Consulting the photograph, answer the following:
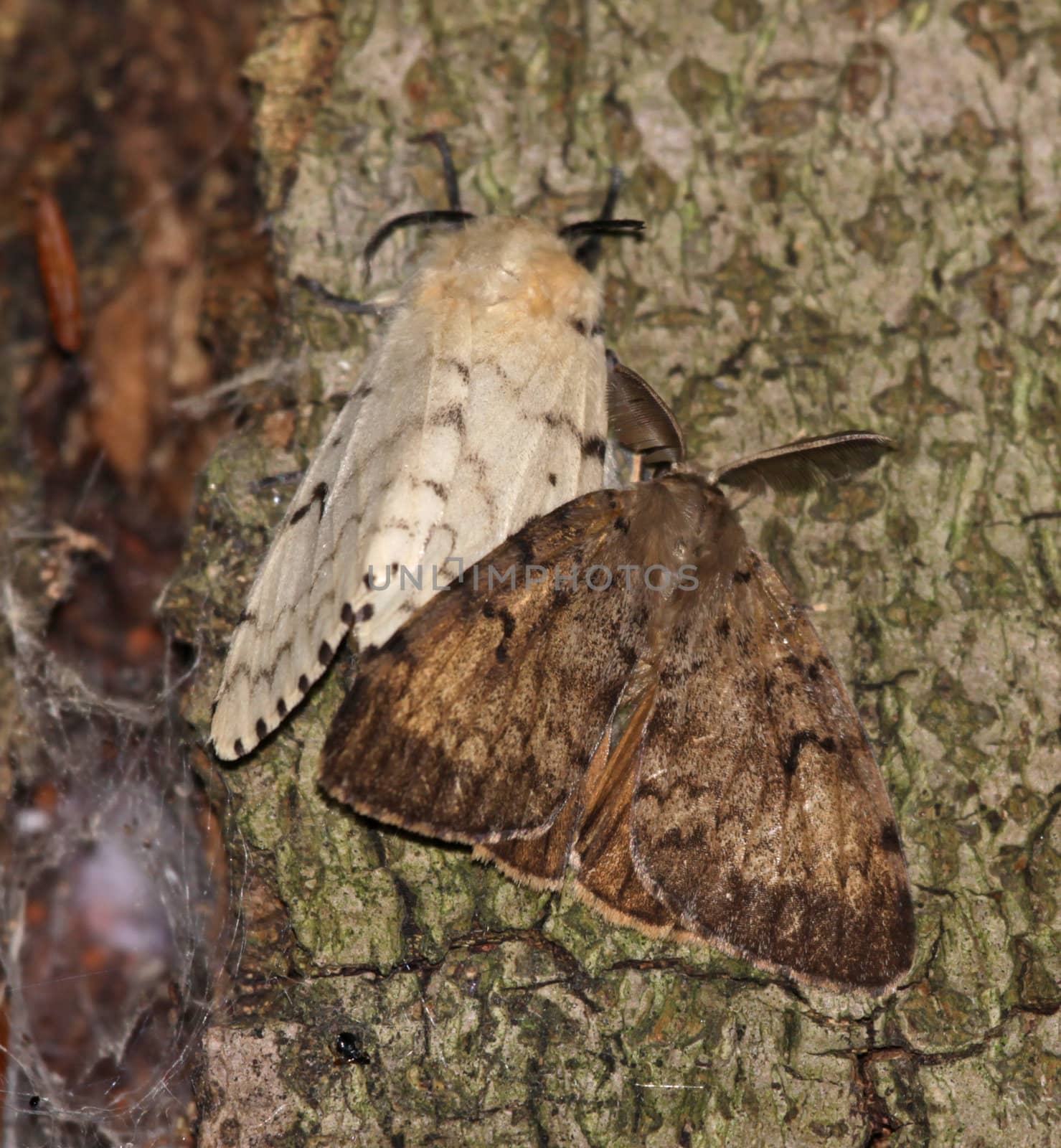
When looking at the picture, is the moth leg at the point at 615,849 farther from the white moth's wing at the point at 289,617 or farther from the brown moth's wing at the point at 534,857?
the white moth's wing at the point at 289,617

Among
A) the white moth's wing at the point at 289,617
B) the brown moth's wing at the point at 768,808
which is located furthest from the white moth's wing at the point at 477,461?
the brown moth's wing at the point at 768,808

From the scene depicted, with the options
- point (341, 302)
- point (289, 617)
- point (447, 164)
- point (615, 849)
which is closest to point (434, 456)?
point (289, 617)

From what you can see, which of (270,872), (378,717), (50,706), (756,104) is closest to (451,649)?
(378,717)

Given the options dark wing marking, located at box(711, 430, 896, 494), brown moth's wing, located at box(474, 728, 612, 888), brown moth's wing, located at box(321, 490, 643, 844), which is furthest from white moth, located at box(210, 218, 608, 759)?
brown moth's wing, located at box(474, 728, 612, 888)

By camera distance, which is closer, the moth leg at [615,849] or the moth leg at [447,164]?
the moth leg at [615,849]

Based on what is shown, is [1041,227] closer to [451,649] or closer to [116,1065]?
[451,649]

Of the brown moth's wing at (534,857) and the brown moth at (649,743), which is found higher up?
the brown moth at (649,743)

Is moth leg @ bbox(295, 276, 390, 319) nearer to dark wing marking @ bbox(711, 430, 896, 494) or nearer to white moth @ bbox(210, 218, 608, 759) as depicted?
white moth @ bbox(210, 218, 608, 759)
